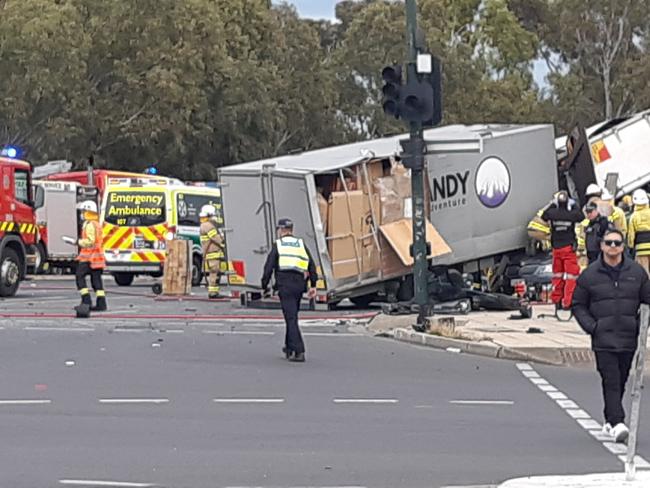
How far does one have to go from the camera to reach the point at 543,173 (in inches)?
991

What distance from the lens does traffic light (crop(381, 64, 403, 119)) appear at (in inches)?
705

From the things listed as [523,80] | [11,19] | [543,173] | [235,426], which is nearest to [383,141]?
[543,173]

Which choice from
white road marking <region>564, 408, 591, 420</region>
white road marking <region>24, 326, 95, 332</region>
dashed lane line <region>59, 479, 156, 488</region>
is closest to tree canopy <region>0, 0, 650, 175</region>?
white road marking <region>24, 326, 95, 332</region>

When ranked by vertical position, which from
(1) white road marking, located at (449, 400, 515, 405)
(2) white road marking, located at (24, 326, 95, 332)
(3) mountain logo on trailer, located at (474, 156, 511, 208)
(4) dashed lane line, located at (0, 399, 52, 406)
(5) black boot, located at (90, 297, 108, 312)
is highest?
(3) mountain logo on trailer, located at (474, 156, 511, 208)

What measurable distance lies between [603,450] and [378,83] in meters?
51.3

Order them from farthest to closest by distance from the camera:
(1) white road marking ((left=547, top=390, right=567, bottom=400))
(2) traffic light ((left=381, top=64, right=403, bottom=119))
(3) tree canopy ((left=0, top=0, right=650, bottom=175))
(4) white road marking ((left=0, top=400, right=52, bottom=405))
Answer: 1. (3) tree canopy ((left=0, top=0, right=650, bottom=175))
2. (2) traffic light ((left=381, top=64, right=403, bottom=119))
3. (1) white road marking ((left=547, top=390, right=567, bottom=400))
4. (4) white road marking ((left=0, top=400, right=52, bottom=405))

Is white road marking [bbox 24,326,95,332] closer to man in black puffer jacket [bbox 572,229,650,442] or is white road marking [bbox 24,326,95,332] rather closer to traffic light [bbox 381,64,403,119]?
traffic light [bbox 381,64,403,119]

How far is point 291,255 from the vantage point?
52.9ft

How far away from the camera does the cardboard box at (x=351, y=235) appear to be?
22.3 m

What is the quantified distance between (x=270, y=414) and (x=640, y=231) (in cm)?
872

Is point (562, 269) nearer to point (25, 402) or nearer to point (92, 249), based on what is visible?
point (92, 249)

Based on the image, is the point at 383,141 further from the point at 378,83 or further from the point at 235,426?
the point at 378,83

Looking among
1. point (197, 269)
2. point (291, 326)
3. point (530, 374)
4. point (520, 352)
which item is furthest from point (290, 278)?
point (197, 269)

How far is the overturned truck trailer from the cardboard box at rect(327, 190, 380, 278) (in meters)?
0.02
